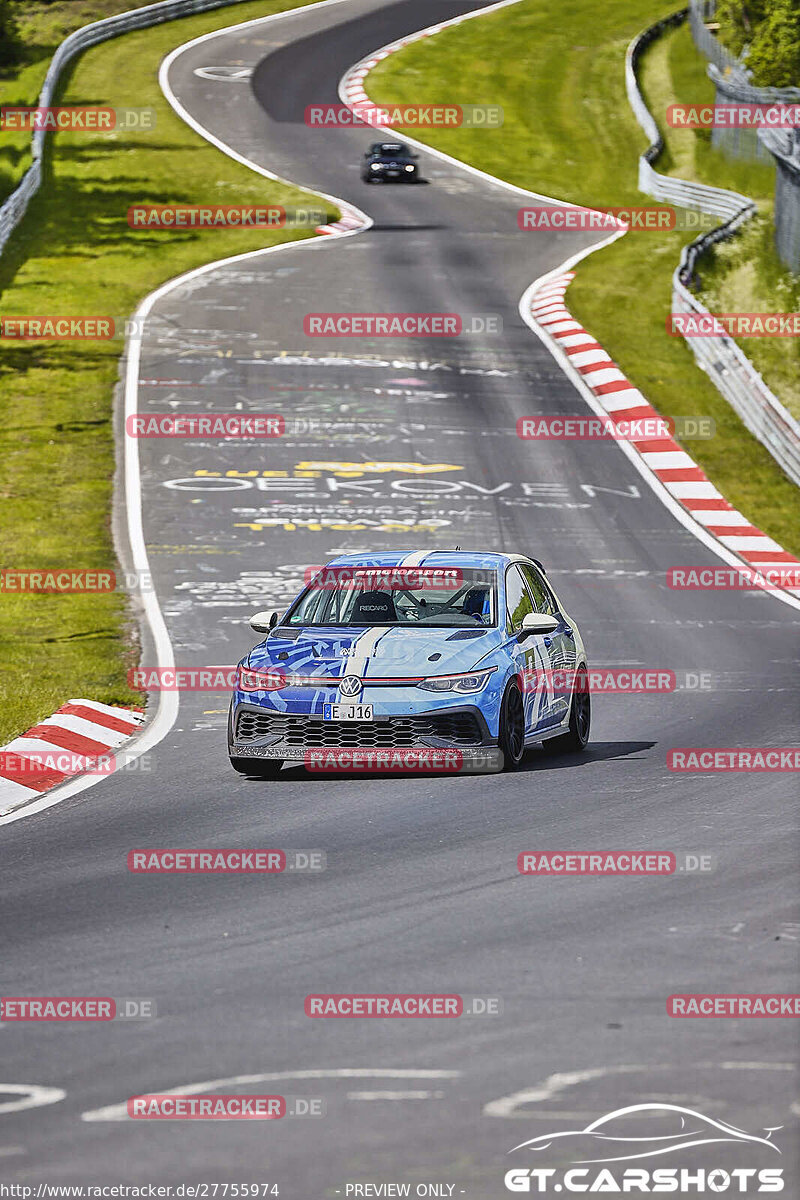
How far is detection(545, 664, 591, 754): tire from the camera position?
14352 millimetres

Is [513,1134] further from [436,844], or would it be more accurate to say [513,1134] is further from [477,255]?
[477,255]

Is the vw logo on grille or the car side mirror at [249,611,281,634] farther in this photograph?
the car side mirror at [249,611,281,634]

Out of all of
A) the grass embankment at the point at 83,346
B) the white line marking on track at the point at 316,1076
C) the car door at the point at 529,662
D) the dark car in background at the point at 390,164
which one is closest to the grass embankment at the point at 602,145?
the dark car in background at the point at 390,164

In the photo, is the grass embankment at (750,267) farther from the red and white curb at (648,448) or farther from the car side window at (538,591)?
the car side window at (538,591)

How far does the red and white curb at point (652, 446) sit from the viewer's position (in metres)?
25.9

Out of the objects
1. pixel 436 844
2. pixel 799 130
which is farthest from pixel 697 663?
pixel 799 130

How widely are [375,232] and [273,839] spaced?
39.0m

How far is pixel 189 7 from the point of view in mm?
79750

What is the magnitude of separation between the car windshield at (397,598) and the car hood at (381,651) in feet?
0.99

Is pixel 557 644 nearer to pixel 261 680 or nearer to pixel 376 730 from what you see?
pixel 376 730

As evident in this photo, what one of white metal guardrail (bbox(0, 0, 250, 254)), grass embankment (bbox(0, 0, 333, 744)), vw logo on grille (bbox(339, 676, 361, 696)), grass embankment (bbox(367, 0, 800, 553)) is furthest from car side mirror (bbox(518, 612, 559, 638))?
white metal guardrail (bbox(0, 0, 250, 254))

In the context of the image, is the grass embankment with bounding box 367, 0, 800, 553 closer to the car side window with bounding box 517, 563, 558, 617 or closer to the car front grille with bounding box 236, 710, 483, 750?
the car side window with bounding box 517, 563, 558, 617

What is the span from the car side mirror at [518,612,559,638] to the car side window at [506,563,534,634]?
186mm

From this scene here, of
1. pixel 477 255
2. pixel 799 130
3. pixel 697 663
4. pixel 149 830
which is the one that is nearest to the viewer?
pixel 149 830
